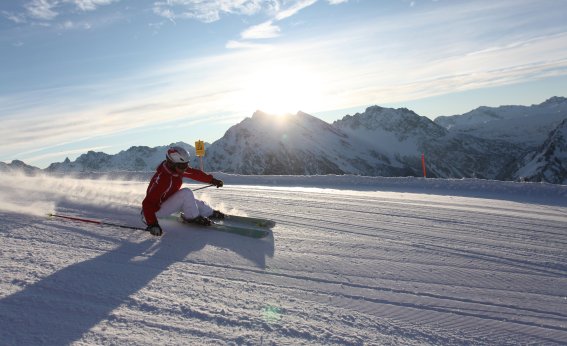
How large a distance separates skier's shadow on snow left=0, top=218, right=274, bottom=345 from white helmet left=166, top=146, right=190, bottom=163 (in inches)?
51.2

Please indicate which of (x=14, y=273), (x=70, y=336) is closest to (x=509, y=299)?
(x=70, y=336)

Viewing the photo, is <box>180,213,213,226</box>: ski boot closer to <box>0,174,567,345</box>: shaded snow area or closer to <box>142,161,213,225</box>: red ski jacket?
<box>0,174,567,345</box>: shaded snow area

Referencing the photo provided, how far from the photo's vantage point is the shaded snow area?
3703 millimetres

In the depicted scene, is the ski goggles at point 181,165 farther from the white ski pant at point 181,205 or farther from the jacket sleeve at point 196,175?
the jacket sleeve at point 196,175

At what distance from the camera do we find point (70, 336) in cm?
347

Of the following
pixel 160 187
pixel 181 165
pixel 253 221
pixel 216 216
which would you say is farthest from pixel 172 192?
pixel 253 221

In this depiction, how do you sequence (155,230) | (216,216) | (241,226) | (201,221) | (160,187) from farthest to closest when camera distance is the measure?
(216,216) < (241,226) < (201,221) < (160,187) < (155,230)

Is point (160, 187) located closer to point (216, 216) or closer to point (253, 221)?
point (216, 216)

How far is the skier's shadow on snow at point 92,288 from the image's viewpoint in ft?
11.7

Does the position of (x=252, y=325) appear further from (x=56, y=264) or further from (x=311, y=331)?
(x=56, y=264)

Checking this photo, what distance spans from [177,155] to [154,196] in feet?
2.38

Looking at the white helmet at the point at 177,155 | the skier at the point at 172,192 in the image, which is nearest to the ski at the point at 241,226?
the skier at the point at 172,192

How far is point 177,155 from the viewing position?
276 inches

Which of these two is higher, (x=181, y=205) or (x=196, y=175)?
(x=196, y=175)
